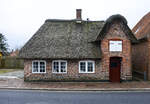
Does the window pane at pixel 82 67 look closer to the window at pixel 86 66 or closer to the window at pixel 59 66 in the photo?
the window at pixel 86 66

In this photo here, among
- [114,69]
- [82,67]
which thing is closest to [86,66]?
[82,67]

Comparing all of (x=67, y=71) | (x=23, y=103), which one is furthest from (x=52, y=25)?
(x=23, y=103)

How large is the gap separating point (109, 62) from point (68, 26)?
6847 mm

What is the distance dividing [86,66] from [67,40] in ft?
12.0

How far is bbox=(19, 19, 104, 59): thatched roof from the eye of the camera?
47.3 feet

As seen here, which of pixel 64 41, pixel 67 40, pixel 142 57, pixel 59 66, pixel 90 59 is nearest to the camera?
pixel 90 59

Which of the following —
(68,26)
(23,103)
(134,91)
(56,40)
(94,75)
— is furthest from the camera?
(68,26)

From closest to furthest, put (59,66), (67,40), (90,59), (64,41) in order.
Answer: (90,59), (59,66), (64,41), (67,40)

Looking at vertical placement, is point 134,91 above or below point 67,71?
below

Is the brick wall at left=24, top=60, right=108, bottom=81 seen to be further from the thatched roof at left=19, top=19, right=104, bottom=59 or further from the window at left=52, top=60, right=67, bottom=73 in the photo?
the thatched roof at left=19, top=19, right=104, bottom=59

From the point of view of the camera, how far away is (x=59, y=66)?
14.6 metres

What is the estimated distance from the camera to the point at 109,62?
48.0ft

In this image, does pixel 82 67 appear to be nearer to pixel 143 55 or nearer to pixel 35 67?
pixel 35 67

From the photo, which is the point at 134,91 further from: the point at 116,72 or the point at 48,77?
the point at 48,77
